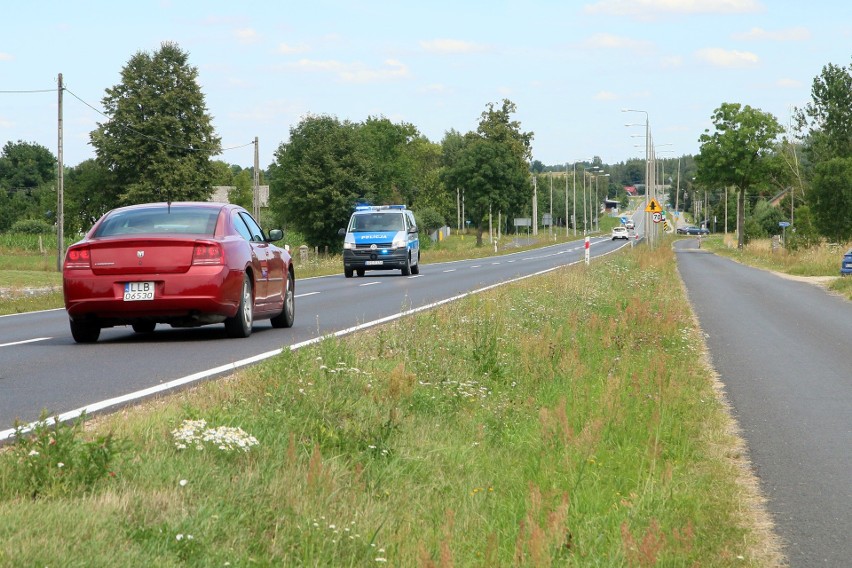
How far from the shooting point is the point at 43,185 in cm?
14438

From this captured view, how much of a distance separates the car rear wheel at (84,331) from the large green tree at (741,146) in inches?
2830

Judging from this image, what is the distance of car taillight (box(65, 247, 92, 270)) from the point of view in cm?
1305

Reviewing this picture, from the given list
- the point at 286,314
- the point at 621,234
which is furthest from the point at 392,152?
the point at 286,314

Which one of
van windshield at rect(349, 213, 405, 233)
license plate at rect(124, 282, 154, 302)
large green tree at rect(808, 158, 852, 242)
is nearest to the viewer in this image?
license plate at rect(124, 282, 154, 302)

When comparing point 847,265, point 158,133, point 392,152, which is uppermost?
point 392,152

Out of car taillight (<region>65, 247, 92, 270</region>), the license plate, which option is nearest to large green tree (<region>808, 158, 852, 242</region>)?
the license plate

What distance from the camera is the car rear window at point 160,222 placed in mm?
13578

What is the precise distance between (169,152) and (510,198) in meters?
36.8

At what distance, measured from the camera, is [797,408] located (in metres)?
10.2

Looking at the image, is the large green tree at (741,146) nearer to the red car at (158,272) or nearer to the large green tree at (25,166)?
the red car at (158,272)

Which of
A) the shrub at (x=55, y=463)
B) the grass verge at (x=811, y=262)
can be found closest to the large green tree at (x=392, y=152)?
the grass verge at (x=811, y=262)

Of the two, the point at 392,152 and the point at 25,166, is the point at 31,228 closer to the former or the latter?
the point at 25,166

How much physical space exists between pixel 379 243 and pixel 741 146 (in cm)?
5031

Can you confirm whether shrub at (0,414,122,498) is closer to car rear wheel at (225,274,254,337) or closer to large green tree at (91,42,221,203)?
car rear wheel at (225,274,254,337)
